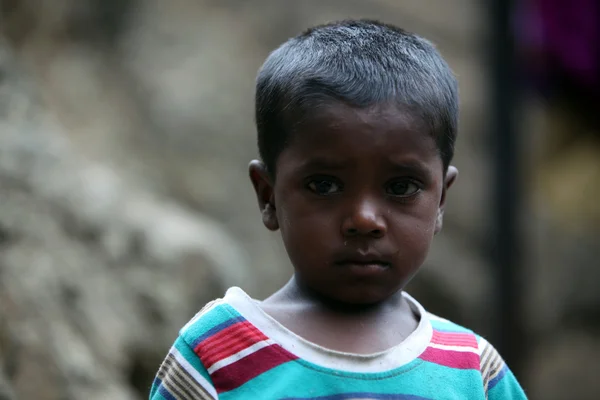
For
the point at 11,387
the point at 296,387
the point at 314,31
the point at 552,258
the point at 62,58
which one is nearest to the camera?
the point at 296,387

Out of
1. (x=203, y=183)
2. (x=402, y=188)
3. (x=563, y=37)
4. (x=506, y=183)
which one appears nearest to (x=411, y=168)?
(x=402, y=188)

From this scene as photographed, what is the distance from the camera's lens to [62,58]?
603 cm

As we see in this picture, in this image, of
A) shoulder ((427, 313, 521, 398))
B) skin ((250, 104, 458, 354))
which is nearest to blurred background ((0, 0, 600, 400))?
skin ((250, 104, 458, 354))

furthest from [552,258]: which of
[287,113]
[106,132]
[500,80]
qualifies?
[287,113]

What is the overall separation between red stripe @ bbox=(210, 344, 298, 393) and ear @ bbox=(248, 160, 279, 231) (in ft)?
0.90

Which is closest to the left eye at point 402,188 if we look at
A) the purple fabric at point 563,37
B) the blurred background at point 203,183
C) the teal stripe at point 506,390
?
the teal stripe at point 506,390

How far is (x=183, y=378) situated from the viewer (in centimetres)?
174

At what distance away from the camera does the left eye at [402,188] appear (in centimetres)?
172

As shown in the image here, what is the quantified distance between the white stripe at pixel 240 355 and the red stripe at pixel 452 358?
314 millimetres

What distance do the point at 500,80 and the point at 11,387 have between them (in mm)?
3120

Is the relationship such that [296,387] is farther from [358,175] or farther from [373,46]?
[373,46]

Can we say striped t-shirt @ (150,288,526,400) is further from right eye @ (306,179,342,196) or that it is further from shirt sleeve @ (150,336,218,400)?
right eye @ (306,179,342,196)

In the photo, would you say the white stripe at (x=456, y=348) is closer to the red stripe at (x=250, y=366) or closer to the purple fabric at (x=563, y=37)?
the red stripe at (x=250, y=366)

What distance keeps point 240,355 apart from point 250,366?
1.1 inches
